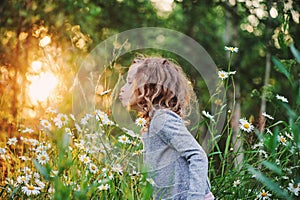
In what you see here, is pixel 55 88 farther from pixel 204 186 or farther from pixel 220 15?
pixel 220 15

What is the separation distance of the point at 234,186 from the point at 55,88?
996mm

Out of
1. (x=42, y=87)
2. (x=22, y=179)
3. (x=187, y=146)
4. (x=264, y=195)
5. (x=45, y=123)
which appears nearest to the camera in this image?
(x=187, y=146)

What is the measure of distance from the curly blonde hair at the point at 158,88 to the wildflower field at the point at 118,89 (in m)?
0.07

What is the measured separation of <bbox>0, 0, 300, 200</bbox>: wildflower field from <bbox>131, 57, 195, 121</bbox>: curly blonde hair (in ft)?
0.24

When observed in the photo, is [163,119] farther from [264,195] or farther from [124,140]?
[264,195]

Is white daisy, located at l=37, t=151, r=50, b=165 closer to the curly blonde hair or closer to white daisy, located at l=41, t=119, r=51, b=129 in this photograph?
Answer: white daisy, located at l=41, t=119, r=51, b=129

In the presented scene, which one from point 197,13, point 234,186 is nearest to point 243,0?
point 197,13

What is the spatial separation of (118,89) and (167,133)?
1.00 meters

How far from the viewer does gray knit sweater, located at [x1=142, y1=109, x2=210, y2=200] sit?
1655mm

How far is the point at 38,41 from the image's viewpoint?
3.04 m

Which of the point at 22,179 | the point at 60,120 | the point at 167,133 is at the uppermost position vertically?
the point at 60,120

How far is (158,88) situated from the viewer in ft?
6.01

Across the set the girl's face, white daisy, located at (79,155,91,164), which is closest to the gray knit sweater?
the girl's face

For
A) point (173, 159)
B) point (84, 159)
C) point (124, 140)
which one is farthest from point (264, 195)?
point (84, 159)
